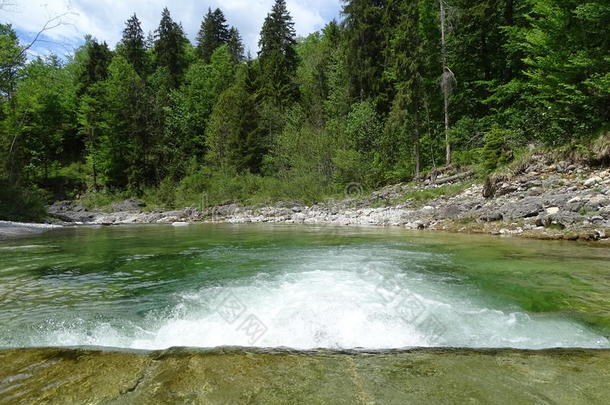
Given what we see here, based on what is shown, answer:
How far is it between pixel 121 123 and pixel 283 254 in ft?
123

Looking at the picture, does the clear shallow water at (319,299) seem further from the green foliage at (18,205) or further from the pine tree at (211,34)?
the pine tree at (211,34)

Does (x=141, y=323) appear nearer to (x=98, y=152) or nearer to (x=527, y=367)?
(x=527, y=367)

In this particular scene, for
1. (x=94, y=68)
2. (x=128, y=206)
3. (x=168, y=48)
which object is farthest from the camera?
(x=168, y=48)

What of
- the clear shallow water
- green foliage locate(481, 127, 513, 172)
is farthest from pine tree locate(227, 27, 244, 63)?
the clear shallow water

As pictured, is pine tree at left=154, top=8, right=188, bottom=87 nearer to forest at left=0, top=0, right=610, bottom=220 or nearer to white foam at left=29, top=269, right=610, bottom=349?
forest at left=0, top=0, right=610, bottom=220

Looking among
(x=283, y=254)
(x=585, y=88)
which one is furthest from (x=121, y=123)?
(x=585, y=88)

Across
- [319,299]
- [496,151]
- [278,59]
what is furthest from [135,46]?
[319,299]

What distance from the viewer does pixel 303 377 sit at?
2.57 metres

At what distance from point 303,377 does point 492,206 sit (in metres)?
11.9

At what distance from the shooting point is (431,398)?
7.35ft

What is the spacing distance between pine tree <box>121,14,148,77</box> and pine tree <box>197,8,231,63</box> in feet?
28.0

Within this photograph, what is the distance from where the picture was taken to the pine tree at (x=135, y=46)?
4931 centimetres

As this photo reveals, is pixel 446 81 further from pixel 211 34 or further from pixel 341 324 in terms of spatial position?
pixel 211 34

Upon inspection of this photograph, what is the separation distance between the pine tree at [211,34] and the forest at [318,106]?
4.90 metres
